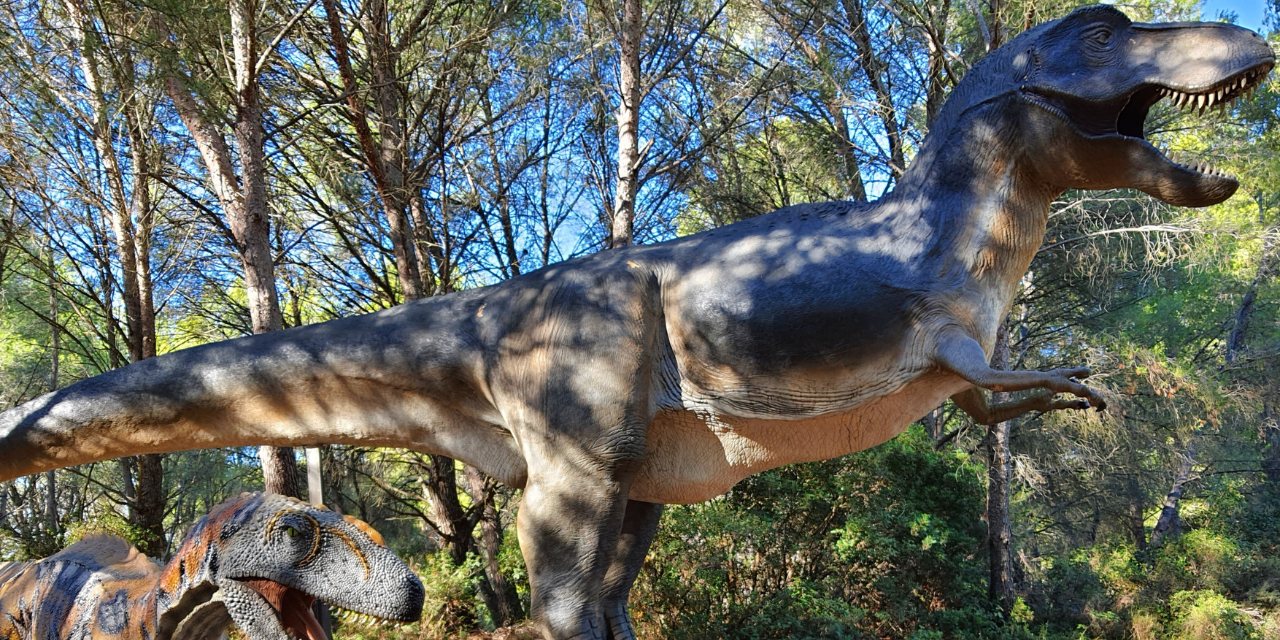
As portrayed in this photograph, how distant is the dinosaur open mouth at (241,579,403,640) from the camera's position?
7.72 ft

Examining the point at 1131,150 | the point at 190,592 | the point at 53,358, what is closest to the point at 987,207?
the point at 1131,150

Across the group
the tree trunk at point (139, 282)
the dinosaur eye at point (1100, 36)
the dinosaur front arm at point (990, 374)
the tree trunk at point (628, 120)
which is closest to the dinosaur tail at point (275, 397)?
the dinosaur front arm at point (990, 374)

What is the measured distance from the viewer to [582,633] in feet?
9.23

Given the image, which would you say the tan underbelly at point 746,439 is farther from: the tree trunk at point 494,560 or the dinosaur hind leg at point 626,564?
the tree trunk at point 494,560

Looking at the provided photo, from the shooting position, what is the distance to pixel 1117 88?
2.80 m

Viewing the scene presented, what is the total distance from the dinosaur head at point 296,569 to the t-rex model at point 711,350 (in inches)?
25.6

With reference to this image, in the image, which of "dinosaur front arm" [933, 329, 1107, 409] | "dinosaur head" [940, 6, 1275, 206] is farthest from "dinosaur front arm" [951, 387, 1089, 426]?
"dinosaur head" [940, 6, 1275, 206]

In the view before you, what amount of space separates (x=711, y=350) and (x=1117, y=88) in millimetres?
1562

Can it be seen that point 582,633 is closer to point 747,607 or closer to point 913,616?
point 747,607

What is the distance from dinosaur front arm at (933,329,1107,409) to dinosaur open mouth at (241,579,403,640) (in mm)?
1790

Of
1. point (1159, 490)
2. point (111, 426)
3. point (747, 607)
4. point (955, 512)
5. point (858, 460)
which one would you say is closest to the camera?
point (111, 426)

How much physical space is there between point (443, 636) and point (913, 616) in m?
4.45

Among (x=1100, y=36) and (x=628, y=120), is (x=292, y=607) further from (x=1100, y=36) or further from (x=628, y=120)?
(x=628, y=120)

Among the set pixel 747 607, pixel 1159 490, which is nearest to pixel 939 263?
pixel 747 607
